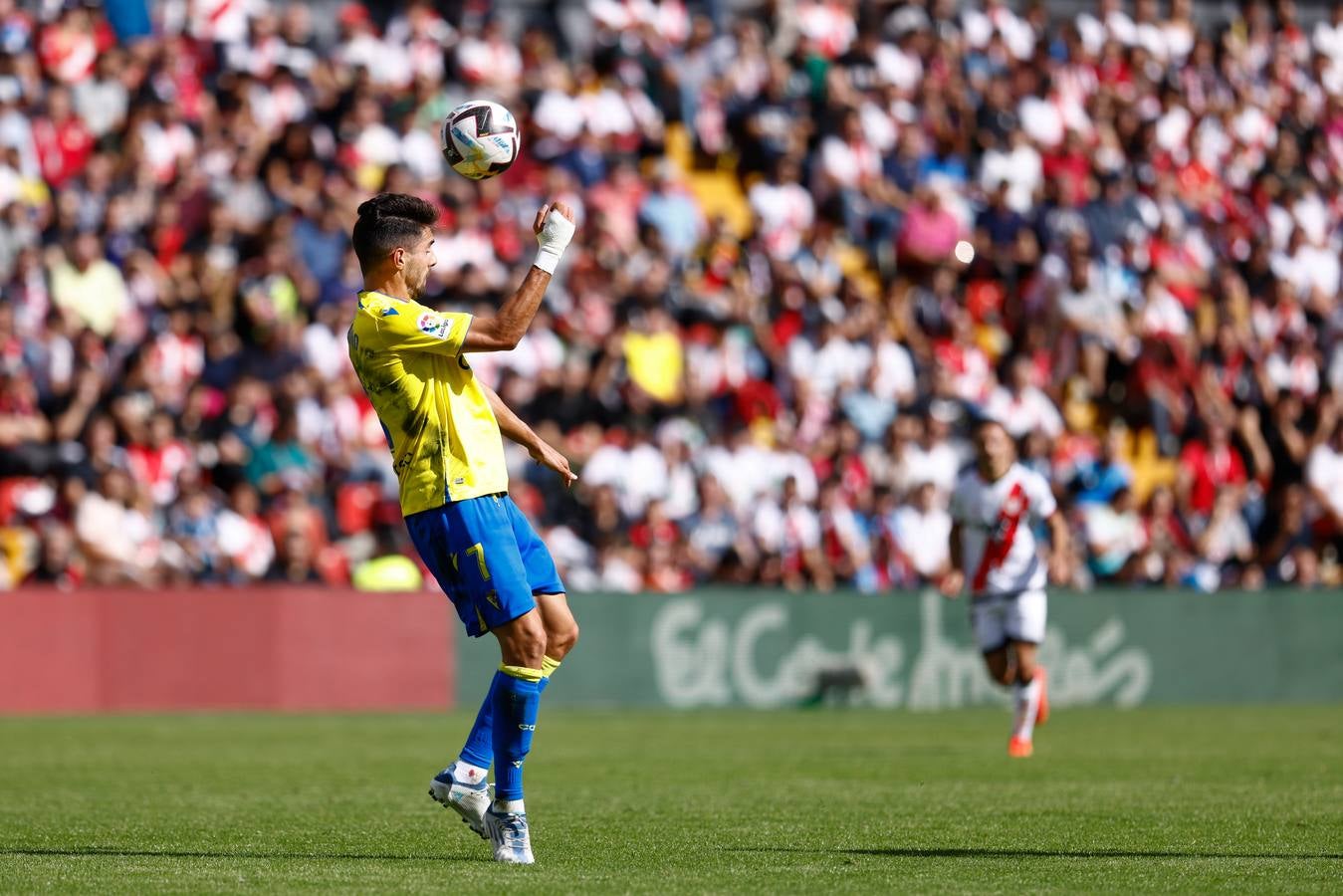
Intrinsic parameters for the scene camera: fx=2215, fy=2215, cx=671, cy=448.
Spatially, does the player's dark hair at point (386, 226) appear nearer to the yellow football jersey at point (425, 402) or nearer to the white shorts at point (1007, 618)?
the yellow football jersey at point (425, 402)

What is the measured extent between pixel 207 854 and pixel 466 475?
183 centimetres

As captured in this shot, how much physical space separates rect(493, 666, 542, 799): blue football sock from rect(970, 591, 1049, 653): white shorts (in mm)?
7841

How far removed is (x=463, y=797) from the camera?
8680 millimetres

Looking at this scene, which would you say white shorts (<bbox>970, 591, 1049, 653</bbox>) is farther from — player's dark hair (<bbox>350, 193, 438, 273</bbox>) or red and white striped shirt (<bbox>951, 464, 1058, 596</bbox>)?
player's dark hair (<bbox>350, 193, 438, 273</bbox>)

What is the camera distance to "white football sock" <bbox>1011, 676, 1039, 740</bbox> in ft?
50.0

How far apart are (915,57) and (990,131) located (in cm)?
131

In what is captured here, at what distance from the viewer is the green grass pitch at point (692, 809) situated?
8031 millimetres

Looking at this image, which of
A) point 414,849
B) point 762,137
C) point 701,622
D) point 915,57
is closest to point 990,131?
point 915,57

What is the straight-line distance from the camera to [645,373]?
887 inches

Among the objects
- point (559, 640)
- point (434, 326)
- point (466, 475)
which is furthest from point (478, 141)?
point (559, 640)

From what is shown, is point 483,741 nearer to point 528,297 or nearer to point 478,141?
point 528,297

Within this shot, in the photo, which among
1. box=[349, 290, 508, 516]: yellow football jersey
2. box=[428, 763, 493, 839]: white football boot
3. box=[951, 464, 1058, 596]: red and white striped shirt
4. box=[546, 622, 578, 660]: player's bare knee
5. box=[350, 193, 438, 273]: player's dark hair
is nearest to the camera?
box=[349, 290, 508, 516]: yellow football jersey

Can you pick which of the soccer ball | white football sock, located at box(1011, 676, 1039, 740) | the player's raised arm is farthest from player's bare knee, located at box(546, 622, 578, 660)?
white football sock, located at box(1011, 676, 1039, 740)

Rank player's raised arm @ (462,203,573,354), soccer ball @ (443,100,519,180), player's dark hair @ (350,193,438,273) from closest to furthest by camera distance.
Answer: player's raised arm @ (462,203,573,354) → player's dark hair @ (350,193,438,273) → soccer ball @ (443,100,519,180)
